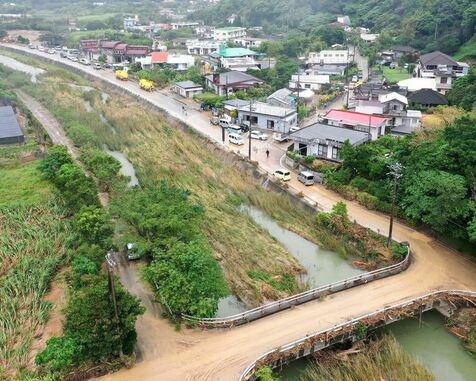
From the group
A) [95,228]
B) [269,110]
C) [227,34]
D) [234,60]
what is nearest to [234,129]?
[269,110]

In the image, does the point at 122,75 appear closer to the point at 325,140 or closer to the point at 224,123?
the point at 224,123

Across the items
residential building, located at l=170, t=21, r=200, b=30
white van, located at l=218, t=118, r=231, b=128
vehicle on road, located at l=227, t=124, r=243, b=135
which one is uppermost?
residential building, located at l=170, t=21, r=200, b=30

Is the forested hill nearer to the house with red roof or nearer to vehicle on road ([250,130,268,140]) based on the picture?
the house with red roof

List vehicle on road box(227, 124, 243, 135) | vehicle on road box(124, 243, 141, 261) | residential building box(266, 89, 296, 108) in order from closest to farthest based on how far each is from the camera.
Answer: vehicle on road box(124, 243, 141, 261)
vehicle on road box(227, 124, 243, 135)
residential building box(266, 89, 296, 108)

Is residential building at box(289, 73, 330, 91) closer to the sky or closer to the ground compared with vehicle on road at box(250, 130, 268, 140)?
closer to the sky

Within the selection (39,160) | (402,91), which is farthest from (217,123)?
(402,91)

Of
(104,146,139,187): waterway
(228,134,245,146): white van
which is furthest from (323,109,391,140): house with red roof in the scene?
(104,146,139,187): waterway
